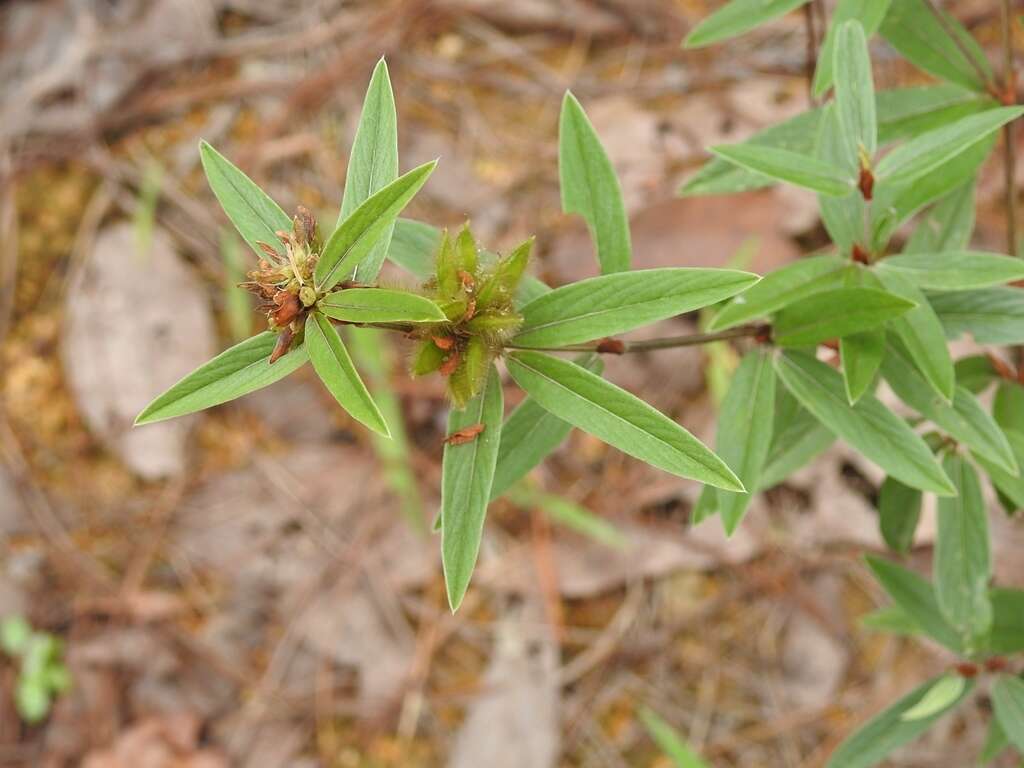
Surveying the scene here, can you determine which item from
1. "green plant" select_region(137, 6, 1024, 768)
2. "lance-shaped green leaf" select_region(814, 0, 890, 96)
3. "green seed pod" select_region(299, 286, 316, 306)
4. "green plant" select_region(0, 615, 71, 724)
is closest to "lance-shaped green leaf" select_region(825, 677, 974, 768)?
"green plant" select_region(137, 6, 1024, 768)

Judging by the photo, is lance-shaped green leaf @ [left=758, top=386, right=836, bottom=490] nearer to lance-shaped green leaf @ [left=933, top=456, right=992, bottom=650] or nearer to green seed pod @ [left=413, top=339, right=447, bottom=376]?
lance-shaped green leaf @ [left=933, top=456, right=992, bottom=650]

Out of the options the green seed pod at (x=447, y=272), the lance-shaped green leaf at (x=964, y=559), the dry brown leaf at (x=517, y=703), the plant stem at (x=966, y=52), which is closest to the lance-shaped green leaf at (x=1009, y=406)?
the lance-shaped green leaf at (x=964, y=559)

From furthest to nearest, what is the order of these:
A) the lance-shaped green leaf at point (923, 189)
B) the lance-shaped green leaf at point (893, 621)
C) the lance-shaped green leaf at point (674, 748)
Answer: the lance-shaped green leaf at point (674, 748), the lance-shaped green leaf at point (893, 621), the lance-shaped green leaf at point (923, 189)

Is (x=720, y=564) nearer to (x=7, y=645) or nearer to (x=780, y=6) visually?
(x=780, y=6)

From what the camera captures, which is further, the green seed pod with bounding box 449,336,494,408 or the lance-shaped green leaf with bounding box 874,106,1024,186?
the lance-shaped green leaf with bounding box 874,106,1024,186

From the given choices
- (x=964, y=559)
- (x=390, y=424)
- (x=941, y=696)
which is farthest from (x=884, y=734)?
(x=390, y=424)

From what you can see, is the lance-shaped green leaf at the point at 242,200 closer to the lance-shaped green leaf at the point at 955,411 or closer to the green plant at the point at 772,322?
the green plant at the point at 772,322

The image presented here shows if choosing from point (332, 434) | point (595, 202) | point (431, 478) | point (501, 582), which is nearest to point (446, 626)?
point (501, 582)
